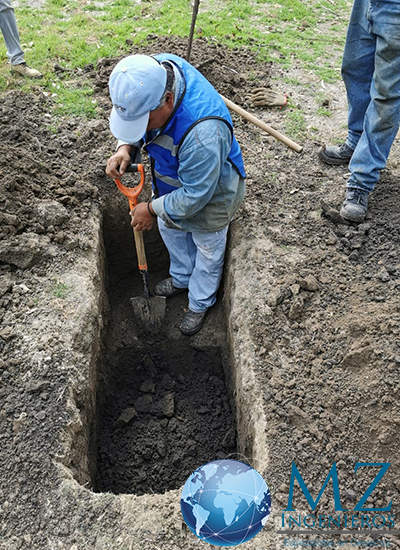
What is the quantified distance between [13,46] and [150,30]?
2.10 m

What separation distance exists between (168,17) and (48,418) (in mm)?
6635

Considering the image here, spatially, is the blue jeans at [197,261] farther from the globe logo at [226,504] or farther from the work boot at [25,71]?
the work boot at [25,71]

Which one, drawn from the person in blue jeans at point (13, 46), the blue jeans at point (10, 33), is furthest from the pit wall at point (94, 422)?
the blue jeans at point (10, 33)

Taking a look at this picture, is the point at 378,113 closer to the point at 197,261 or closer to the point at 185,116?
the point at 185,116

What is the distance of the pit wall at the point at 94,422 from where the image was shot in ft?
8.77

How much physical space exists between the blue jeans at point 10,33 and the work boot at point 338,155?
4106mm

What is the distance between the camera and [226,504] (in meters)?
2.49

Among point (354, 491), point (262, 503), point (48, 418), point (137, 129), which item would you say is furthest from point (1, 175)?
point (354, 491)

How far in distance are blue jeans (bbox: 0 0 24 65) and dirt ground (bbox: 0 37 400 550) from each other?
718mm

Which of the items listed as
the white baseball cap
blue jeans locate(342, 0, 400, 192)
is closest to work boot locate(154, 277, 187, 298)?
blue jeans locate(342, 0, 400, 192)

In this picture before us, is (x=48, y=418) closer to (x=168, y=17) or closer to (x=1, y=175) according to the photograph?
(x=1, y=175)

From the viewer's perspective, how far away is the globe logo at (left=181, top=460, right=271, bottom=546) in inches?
98.3

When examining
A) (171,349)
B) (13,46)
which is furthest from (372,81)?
(13,46)

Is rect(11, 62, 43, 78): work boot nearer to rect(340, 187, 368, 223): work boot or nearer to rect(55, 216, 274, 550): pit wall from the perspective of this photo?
rect(55, 216, 274, 550): pit wall
